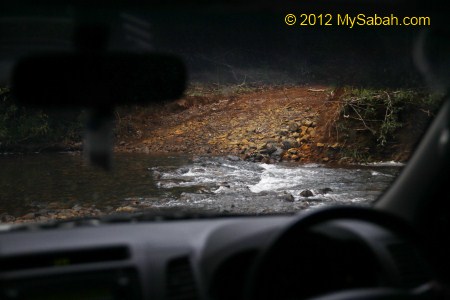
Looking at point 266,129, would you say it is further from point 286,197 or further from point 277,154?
point 286,197

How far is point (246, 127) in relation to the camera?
10.7ft

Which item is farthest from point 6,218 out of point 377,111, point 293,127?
point 377,111

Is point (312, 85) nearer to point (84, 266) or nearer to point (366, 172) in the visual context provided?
point (366, 172)

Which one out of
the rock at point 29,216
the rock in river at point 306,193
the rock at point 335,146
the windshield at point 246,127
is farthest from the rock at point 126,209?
the rock at point 335,146

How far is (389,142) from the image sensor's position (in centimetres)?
315

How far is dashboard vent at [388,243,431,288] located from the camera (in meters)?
1.97

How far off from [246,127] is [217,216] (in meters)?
0.73

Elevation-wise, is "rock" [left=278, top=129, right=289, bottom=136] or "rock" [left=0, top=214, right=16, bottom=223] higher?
"rock" [left=278, top=129, right=289, bottom=136]

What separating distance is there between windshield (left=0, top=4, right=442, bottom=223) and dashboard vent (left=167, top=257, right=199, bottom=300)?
686mm

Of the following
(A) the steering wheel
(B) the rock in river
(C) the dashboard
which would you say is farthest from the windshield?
(A) the steering wheel

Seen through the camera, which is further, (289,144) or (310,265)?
(289,144)

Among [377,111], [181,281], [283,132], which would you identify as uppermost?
[377,111]

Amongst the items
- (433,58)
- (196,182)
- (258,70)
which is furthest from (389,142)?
(196,182)

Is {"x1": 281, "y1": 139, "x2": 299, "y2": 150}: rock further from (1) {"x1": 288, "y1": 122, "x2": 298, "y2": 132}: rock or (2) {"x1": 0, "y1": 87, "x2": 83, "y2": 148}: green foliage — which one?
(2) {"x1": 0, "y1": 87, "x2": 83, "y2": 148}: green foliage
